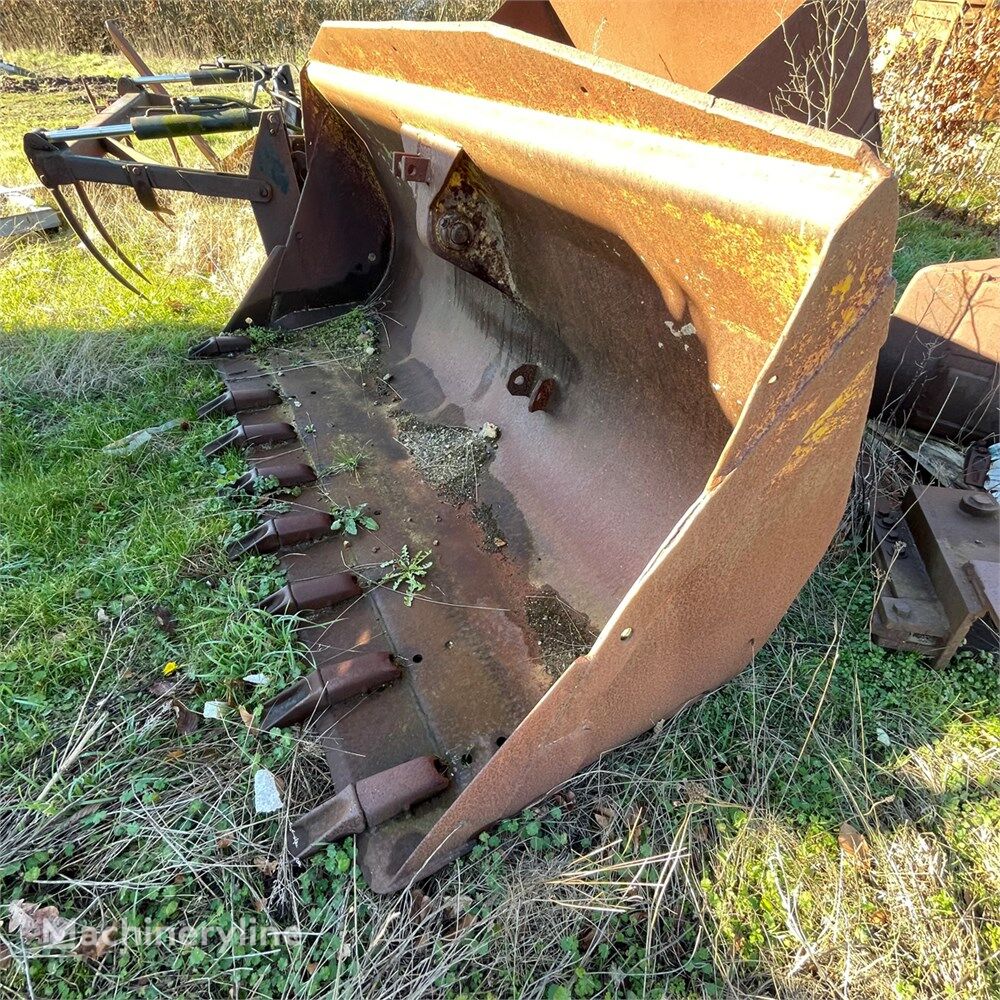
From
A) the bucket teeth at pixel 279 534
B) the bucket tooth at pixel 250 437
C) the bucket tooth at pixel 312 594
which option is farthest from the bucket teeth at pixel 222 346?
the bucket tooth at pixel 312 594

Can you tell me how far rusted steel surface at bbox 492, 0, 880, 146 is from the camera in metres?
2.30

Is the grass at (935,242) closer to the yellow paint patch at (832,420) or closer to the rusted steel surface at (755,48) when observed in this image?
the rusted steel surface at (755,48)

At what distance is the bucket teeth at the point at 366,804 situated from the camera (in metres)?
1.45

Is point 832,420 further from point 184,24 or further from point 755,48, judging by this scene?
point 184,24

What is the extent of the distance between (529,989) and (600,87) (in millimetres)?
1908

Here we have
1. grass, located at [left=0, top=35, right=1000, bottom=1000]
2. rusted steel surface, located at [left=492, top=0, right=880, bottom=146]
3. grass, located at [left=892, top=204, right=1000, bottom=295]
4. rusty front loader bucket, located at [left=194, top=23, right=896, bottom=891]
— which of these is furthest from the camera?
grass, located at [left=892, top=204, right=1000, bottom=295]

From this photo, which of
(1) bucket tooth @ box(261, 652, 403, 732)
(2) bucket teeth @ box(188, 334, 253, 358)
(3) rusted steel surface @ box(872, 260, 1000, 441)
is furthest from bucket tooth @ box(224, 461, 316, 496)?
(3) rusted steel surface @ box(872, 260, 1000, 441)

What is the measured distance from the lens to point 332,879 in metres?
1.47

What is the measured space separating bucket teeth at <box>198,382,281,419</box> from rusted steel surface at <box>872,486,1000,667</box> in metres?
2.46

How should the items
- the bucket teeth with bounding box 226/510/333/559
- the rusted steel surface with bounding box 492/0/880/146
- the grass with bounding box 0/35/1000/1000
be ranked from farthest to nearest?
the rusted steel surface with bounding box 492/0/880/146 → the bucket teeth with bounding box 226/510/333/559 → the grass with bounding box 0/35/1000/1000

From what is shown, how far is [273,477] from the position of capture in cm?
234

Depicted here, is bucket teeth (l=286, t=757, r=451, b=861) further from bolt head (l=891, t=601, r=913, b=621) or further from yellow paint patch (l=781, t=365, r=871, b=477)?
bolt head (l=891, t=601, r=913, b=621)

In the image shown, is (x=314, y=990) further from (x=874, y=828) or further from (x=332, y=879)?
(x=874, y=828)

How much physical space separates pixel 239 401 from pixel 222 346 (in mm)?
575
